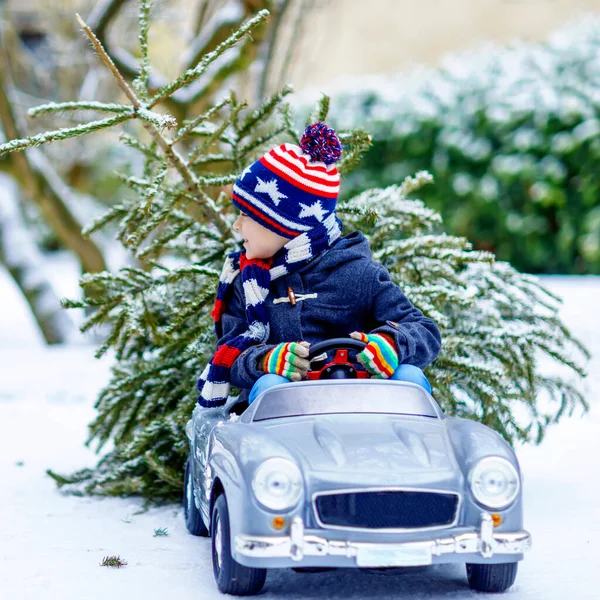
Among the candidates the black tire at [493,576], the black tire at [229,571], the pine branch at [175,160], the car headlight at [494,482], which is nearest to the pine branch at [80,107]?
the pine branch at [175,160]

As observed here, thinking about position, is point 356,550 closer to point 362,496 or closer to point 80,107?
point 362,496

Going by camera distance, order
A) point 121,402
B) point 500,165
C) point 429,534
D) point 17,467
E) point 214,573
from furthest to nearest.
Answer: point 500,165
point 17,467
point 121,402
point 214,573
point 429,534

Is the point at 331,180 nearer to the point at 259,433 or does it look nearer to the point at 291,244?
the point at 291,244

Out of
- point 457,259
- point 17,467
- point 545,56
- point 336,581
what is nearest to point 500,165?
point 545,56

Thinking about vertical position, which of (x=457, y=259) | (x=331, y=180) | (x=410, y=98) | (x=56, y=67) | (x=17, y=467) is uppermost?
(x=56, y=67)

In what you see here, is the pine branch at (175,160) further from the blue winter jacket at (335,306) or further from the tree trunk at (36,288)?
the tree trunk at (36,288)

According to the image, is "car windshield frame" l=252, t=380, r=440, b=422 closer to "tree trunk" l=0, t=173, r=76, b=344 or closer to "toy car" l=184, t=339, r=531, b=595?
"toy car" l=184, t=339, r=531, b=595

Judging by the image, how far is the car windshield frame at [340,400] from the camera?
321 centimetres

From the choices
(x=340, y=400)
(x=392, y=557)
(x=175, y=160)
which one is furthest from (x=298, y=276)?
(x=392, y=557)

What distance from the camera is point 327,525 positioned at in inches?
111

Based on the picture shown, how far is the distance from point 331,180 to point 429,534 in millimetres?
1496

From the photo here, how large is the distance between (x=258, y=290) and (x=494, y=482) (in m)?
1.25

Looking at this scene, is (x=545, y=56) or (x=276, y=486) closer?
(x=276, y=486)

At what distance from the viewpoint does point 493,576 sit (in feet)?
10.1
